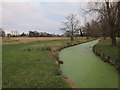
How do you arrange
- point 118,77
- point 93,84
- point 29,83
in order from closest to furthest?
point 29,83
point 93,84
point 118,77

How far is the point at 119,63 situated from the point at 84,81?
2.34 metres

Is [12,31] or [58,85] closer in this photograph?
[58,85]

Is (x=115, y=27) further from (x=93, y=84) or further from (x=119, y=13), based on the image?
(x=93, y=84)

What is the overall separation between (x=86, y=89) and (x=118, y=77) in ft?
6.02

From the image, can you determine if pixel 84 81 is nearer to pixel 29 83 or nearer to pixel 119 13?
pixel 29 83

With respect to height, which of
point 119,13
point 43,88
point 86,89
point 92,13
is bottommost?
point 86,89

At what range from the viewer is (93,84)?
10.6 ft

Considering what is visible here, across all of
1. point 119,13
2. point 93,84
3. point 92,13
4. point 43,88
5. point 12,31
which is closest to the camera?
point 43,88

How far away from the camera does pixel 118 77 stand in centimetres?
381

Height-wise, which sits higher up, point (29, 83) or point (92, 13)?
point (92, 13)

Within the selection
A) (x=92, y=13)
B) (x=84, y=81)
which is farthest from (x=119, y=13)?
(x=84, y=81)

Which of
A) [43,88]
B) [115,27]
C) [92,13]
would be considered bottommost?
[43,88]

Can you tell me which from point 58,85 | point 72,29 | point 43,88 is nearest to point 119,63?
point 58,85

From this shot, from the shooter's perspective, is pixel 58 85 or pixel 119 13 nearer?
pixel 58 85
